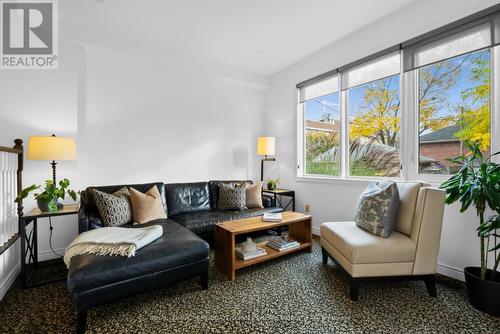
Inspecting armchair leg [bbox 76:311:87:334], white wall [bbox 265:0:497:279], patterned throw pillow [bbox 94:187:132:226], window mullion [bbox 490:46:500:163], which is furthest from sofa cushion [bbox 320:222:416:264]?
patterned throw pillow [bbox 94:187:132:226]

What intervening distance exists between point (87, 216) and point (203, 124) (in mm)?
2120

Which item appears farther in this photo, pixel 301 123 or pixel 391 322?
pixel 301 123

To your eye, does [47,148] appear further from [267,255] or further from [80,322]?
[267,255]

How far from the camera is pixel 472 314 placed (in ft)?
5.57

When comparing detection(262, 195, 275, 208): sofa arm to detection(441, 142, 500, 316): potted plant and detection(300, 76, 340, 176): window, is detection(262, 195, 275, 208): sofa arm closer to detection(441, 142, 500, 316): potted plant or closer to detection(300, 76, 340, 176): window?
detection(300, 76, 340, 176): window

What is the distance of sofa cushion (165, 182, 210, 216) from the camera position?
3.14m

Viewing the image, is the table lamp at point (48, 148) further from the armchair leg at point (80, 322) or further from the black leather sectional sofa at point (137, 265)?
the armchair leg at point (80, 322)

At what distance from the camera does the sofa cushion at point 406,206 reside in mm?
2061

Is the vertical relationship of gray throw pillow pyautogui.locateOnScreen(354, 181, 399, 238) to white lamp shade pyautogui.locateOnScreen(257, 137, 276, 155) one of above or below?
below

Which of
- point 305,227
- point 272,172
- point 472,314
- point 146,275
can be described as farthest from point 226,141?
point 472,314

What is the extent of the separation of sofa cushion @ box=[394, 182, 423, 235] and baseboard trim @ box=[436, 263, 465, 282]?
0.65m

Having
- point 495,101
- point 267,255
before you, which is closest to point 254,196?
point 267,255

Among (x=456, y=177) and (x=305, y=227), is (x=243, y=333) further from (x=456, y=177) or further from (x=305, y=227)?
(x=456, y=177)

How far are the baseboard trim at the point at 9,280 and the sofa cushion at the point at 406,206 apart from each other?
3376 millimetres
